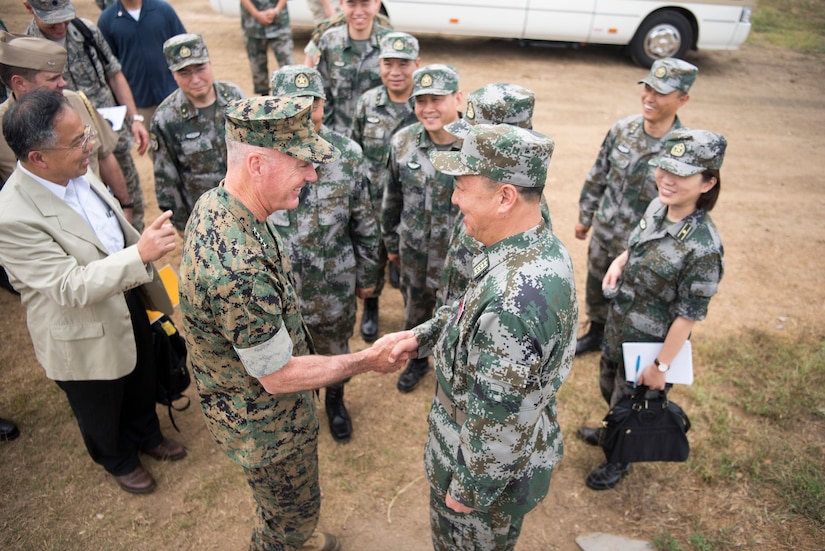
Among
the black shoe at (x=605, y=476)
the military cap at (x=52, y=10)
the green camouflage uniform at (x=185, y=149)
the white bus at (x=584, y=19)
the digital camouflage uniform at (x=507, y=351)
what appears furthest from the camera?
the white bus at (x=584, y=19)

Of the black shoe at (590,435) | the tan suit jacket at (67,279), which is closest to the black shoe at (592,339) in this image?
the black shoe at (590,435)

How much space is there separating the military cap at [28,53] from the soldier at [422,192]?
2206 mm

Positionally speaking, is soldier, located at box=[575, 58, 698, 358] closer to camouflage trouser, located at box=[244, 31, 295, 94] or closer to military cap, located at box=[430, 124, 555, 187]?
military cap, located at box=[430, 124, 555, 187]

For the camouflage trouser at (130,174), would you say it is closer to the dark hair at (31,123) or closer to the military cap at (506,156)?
the dark hair at (31,123)

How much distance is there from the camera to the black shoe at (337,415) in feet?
11.8

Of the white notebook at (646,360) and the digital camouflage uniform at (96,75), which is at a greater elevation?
the digital camouflage uniform at (96,75)

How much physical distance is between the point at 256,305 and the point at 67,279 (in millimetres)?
1058

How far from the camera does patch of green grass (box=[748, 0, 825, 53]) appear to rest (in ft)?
38.9

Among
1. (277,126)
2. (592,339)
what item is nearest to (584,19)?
(592,339)

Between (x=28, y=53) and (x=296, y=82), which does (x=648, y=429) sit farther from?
(x=28, y=53)

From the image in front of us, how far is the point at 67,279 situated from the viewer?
2.33 m

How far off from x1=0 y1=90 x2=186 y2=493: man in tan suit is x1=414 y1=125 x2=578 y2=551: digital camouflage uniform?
53.8 inches

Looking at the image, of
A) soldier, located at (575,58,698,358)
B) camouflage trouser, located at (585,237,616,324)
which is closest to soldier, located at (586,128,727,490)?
soldier, located at (575,58,698,358)

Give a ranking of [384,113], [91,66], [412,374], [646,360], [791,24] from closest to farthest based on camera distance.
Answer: [646,360], [412,374], [384,113], [91,66], [791,24]
